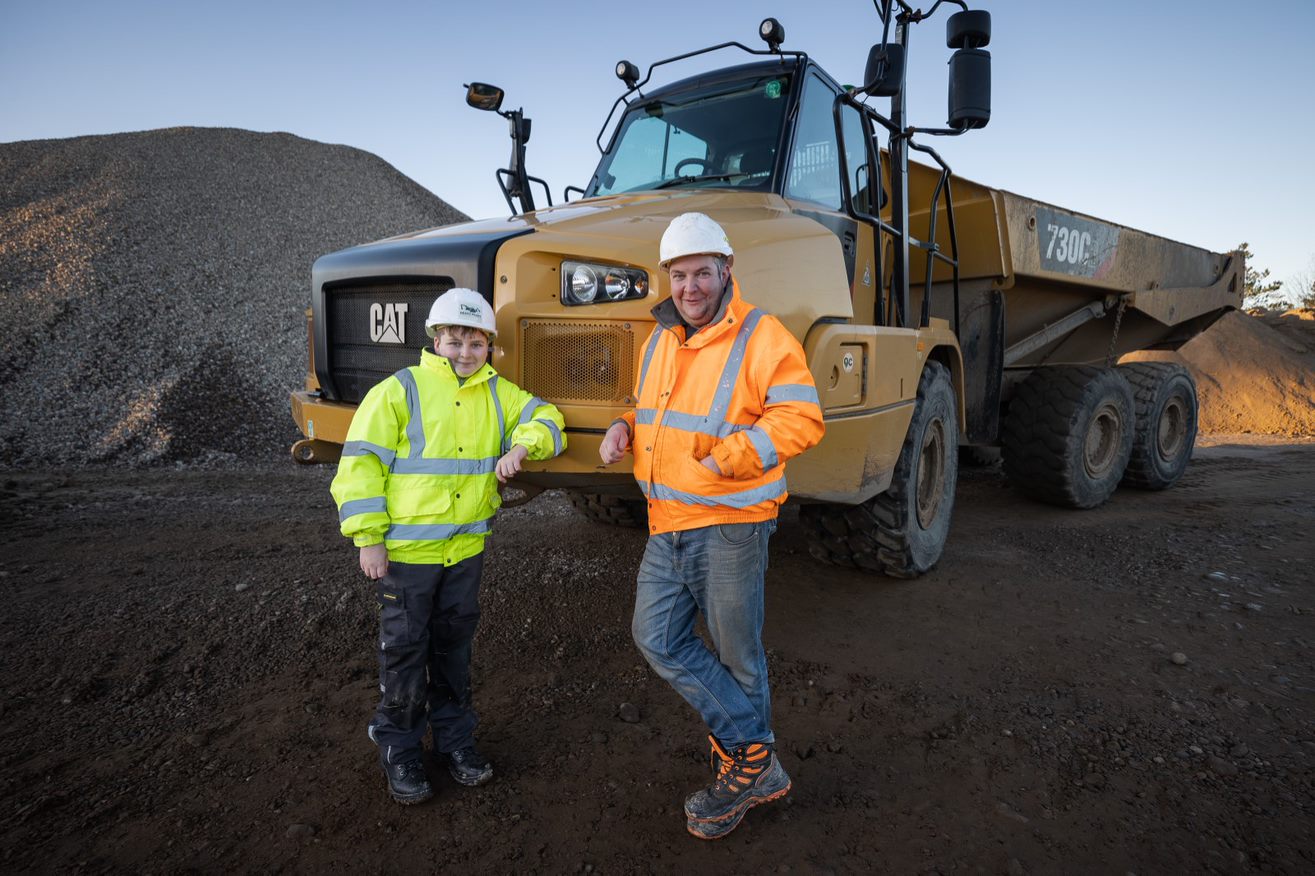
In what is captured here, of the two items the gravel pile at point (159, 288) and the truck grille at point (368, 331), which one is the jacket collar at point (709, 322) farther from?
the gravel pile at point (159, 288)

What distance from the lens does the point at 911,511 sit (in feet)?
14.2

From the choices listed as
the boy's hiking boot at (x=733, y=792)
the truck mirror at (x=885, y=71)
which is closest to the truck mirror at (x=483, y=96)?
the truck mirror at (x=885, y=71)

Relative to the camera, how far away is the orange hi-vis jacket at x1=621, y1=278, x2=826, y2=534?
2234mm

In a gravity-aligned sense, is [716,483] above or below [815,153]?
below

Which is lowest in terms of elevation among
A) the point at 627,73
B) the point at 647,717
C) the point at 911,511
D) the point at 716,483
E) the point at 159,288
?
the point at 647,717

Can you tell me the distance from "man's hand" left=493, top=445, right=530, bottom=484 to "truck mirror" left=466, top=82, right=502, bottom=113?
271 cm

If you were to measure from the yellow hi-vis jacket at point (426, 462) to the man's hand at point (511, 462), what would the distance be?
1.0 inches

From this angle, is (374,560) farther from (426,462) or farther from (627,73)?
(627,73)

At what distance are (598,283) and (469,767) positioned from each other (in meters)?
1.78

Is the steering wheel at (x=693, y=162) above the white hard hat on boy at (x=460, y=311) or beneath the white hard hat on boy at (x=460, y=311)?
above

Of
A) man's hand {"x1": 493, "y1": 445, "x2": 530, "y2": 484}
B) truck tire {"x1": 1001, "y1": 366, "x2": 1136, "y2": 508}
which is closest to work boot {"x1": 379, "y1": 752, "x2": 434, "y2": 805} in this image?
man's hand {"x1": 493, "y1": 445, "x2": 530, "y2": 484}

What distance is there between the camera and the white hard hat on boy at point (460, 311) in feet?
8.71

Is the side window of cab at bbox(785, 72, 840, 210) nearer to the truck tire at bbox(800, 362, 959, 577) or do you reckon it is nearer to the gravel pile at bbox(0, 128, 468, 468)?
the truck tire at bbox(800, 362, 959, 577)

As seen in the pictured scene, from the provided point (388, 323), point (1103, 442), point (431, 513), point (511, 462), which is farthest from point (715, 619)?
point (1103, 442)
